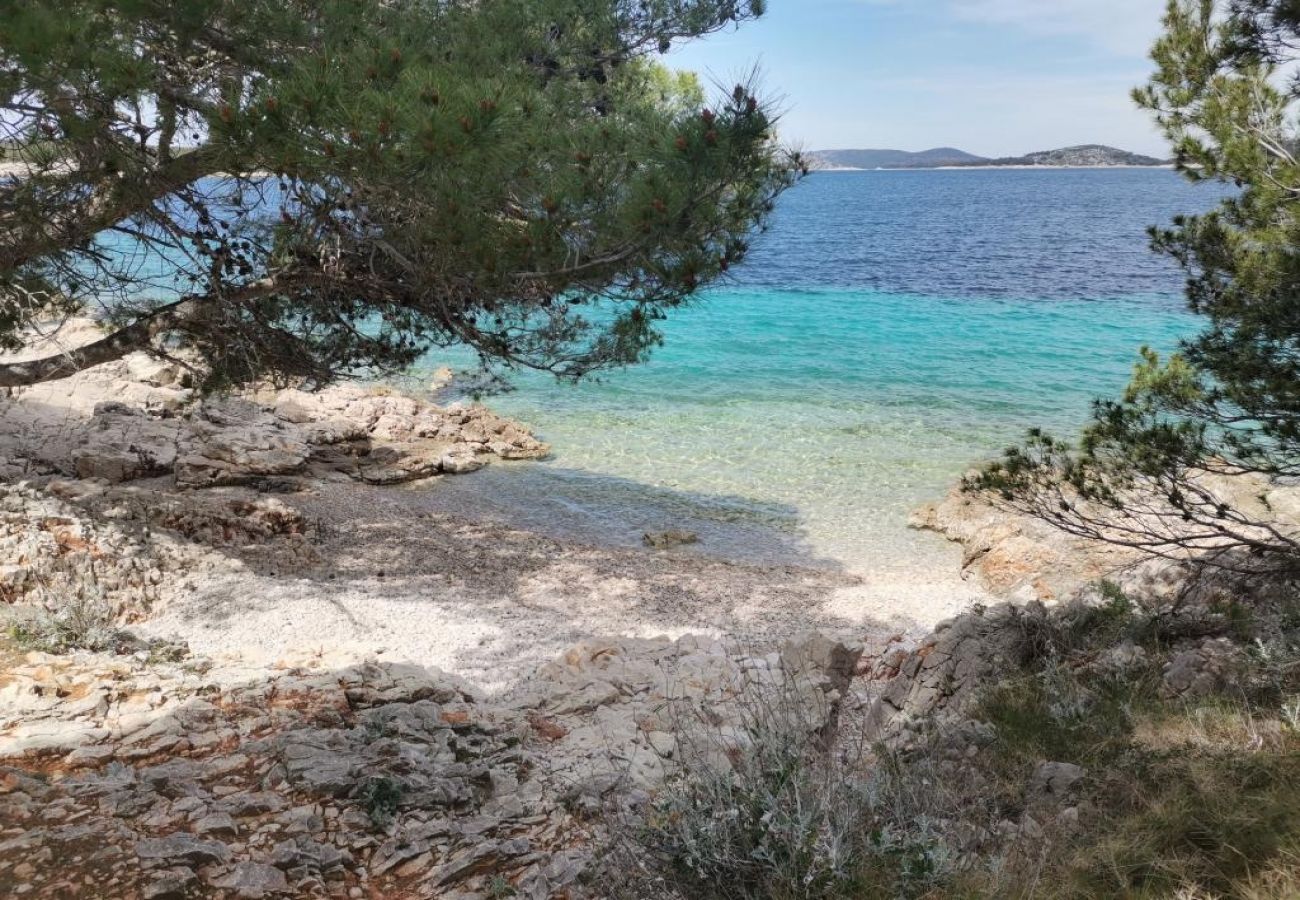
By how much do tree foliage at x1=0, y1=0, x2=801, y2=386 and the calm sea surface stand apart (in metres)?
1.37

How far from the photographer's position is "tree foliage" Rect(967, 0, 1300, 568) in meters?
5.12

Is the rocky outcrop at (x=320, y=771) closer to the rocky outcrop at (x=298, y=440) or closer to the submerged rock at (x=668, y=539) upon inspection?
the submerged rock at (x=668, y=539)

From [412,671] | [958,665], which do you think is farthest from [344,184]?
[958,665]

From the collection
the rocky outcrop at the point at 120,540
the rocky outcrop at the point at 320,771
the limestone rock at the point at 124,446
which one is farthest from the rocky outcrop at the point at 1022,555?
the limestone rock at the point at 124,446

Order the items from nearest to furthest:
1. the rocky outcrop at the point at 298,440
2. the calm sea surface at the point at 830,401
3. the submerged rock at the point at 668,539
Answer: the rocky outcrop at the point at 298,440
the submerged rock at the point at 668,539
the calm sea surface at the point at 830,401

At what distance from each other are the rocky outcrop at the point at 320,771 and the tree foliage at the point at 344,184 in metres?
2.61

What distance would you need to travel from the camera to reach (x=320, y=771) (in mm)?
4277

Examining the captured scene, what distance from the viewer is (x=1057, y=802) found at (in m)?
3.76

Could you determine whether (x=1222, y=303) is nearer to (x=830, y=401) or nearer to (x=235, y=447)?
(x=235, y=447)

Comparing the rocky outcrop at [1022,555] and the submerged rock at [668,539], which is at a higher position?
the rocky outcrop at [1022,555]

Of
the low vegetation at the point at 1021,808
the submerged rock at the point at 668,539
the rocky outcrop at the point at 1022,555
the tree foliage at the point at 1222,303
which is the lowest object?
the submerged rock at the point at 668,539

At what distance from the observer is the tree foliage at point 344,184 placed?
4.87 metres

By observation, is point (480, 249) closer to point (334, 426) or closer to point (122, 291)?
point (122, 291)

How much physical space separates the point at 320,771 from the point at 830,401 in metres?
15.2
